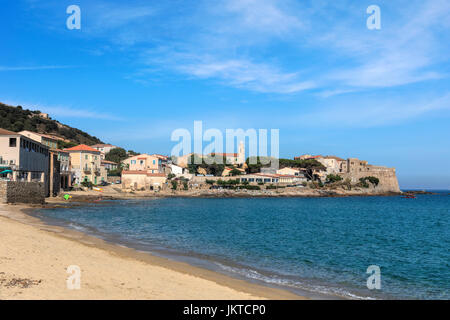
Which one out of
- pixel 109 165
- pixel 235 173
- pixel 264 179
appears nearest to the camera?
pixel 109 165

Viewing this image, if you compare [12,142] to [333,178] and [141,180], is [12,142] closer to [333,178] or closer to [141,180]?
[141,180]

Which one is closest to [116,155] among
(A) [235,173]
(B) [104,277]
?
(A) [235,173]

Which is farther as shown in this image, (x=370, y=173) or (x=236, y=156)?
(x=236, y=156)

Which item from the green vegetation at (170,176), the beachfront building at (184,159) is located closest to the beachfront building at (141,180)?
the green vegetation at (170,176)

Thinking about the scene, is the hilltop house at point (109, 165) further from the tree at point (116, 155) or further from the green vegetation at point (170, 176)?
the green vegetation at point (170, 176)

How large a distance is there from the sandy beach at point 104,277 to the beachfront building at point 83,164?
68.8 m

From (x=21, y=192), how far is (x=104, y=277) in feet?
112

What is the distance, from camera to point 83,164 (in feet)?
274

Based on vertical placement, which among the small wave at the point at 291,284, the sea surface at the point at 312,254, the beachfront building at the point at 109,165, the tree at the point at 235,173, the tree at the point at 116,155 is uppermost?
the tree at the point at 116,155

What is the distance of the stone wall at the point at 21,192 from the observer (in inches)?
1470

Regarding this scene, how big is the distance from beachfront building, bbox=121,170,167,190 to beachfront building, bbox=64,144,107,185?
7.00 m

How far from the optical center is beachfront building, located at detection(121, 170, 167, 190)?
294ft

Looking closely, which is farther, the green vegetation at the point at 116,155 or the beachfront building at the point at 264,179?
the green vegetation at the point at 116,155

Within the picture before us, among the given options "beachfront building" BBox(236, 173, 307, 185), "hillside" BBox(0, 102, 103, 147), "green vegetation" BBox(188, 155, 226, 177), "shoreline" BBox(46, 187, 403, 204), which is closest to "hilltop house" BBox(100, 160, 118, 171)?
"hillside" BBox(0, 102, 103, 147)
